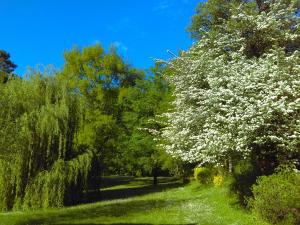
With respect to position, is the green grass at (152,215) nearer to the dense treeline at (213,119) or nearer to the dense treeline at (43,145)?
the dense treeline at (213,119)

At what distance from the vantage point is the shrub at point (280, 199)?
13.4 meters

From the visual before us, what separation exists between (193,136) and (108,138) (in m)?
26.5

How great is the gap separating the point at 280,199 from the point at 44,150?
58.0 ft

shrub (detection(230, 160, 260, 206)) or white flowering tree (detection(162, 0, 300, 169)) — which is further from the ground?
white flowering tree (detection(162, 0, 300, 169))

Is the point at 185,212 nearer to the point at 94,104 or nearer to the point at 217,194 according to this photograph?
the point at 217,194

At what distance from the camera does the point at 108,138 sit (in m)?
43.4

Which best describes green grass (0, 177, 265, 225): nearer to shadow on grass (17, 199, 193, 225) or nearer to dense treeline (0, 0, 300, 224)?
shadow on grass (17, 199, 193, 225)

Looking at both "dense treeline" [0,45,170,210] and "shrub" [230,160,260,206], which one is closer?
"shrub" [230,160,260,206]

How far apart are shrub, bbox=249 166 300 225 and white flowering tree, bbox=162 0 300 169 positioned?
1979mm

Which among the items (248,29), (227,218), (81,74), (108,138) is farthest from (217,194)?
(81,74)

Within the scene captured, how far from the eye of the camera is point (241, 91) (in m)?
17.2

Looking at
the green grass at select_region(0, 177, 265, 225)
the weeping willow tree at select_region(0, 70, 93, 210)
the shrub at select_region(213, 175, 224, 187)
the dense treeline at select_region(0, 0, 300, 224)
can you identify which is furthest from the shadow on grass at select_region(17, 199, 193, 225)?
the shrub at select_region(213, 175, 224, 187)

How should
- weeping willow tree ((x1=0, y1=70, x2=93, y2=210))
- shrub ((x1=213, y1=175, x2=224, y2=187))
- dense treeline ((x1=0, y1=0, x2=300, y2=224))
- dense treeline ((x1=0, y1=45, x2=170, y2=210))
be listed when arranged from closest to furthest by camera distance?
1. dense treeline ((x1=0, y1=0, x2=300, y2=224))
2. dense treeline ((x1=0, y1=45, x2=170, y2=210))
3. weeping willow tree ((x1=0, y1=70, x2=93, y2=210))
4. shrub ((x1=213, y1=175, x2=224, y2=187))

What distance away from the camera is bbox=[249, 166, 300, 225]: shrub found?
43.9ft
